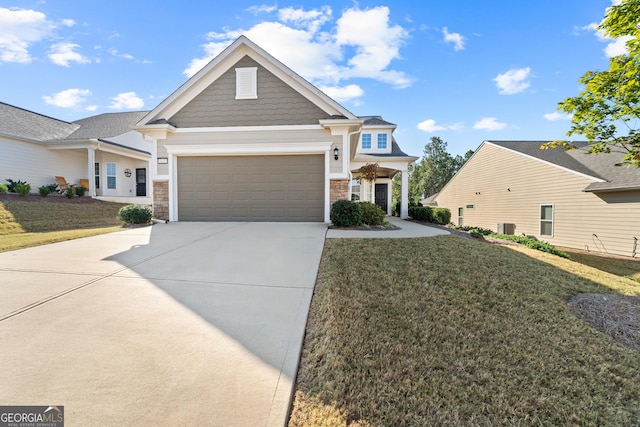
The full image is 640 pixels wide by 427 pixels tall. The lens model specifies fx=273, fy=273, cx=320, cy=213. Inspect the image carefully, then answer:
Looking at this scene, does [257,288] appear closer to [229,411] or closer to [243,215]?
[229,411]

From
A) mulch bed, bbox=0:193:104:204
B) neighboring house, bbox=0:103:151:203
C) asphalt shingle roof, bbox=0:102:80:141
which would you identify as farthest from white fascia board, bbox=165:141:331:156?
asphalt shingle roof, bbox=0:102:80:141

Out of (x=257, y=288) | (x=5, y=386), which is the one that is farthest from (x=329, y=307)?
(x=5, y=386)

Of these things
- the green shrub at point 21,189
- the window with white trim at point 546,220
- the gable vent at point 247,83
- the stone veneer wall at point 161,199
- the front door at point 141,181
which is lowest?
the window with white trim at point 546,220

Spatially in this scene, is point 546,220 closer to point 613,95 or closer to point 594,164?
point 594,164

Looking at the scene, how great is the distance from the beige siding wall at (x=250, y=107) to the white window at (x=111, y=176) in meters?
10.9

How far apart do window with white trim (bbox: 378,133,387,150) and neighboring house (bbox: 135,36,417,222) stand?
7.40 meters

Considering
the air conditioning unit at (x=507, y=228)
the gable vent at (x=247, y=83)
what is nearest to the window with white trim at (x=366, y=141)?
the gable vent at (x=247, y=83)

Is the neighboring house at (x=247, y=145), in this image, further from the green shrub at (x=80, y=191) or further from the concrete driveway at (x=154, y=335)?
the green shrub at (x=80, y=191)

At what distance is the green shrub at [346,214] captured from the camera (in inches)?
326

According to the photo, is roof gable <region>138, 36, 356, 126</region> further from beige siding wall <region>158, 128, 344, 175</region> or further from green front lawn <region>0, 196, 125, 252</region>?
green front lawn <region>0, 196, 125, 252</region>

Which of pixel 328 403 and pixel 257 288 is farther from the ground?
pixel 257 288

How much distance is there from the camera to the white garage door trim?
921 cm

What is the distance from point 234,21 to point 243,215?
666 cm

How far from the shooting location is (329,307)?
3.21m
